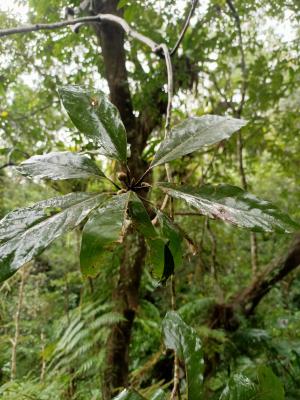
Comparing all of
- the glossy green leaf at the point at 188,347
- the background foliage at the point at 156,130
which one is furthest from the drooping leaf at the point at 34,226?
the background foliage at the point at 156,130

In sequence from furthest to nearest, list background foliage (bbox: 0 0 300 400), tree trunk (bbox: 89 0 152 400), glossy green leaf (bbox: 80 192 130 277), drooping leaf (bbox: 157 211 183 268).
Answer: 1. background foliage (bbox: 0 0 300 400)
2. tree trunk (bbox: 89 0 152 400)
3. drooping leaf (bbox: 157 211 183 268)
4. glossy green leaf (bbox: 80 192 130 277)

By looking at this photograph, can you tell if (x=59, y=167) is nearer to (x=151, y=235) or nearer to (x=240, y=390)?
(x=151, y=235)

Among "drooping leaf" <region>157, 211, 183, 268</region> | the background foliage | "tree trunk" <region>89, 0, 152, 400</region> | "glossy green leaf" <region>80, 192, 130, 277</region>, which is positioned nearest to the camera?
"glossy green leaf" <region>80, 192, 130, 277</region>

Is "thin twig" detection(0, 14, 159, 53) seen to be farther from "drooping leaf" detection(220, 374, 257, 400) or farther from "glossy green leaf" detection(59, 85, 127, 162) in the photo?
"drooping leaf" detection(220, 374, 257, 400)

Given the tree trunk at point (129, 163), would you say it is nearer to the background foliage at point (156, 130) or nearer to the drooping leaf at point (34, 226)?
the background foliage at point (156, 130)

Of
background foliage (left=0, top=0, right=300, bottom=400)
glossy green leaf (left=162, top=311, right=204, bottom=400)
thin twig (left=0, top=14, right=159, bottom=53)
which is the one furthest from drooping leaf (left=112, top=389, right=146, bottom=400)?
background foliage (left=0, top=0, right=300, bottom=400)

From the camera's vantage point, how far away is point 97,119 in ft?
1.96

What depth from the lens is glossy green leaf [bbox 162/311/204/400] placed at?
523 millimetres

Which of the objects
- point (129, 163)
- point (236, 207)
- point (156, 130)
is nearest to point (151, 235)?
point (236, 207)

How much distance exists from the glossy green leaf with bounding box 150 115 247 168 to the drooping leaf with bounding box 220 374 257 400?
34cm

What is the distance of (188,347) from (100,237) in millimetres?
247

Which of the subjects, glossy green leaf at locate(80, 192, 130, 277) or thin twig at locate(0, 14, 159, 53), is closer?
glossy green leaf at locate(80, 192, 130, 277)

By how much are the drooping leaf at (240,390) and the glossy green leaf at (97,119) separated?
1.21 feet

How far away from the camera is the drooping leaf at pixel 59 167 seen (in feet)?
1.86
